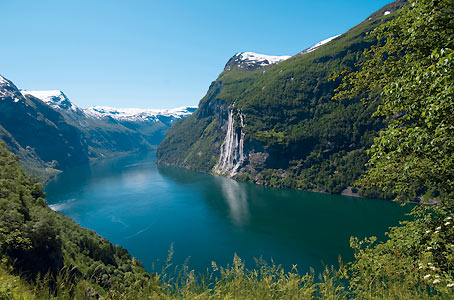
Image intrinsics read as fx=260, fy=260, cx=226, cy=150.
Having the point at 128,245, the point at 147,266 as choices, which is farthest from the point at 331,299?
the point at 128,245

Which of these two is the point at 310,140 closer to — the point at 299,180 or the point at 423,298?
the point at 299,180

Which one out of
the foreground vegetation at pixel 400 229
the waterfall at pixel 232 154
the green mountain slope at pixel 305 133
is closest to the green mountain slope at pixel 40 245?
the foreground vegetation at pixel 400 229

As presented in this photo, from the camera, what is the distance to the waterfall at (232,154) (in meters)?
173

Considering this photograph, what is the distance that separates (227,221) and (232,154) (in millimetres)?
97257

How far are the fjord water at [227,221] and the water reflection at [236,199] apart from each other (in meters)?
0.33

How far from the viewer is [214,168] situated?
198 m

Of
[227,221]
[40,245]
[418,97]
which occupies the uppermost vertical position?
[418,97]

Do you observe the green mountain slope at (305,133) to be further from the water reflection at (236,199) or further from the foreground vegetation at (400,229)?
the foreground vegetation at (400,229)

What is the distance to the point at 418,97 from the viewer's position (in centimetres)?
736

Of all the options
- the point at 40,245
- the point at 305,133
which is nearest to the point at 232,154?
the point at 305,133

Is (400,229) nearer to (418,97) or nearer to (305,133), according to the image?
(418,97)

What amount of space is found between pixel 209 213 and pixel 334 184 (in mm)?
65641

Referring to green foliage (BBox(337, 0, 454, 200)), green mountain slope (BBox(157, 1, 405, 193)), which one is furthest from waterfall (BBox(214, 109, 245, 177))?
green foliage (BBox(337, 0, 454, 200))

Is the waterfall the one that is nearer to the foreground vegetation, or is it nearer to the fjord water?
the fjord water
